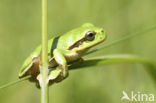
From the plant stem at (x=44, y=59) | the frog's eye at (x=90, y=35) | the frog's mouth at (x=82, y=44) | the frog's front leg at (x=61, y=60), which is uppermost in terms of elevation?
the frog's eye at (x=90, y=35)

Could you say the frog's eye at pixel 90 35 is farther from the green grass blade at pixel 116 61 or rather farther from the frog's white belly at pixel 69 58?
the green grass blade at pixel 116 61

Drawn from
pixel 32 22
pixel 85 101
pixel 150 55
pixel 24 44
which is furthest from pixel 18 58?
pixel 150 55

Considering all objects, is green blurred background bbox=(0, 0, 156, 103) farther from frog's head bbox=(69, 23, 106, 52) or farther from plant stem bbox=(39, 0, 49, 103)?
plant stem bbox=(39, 0, 49, 103)

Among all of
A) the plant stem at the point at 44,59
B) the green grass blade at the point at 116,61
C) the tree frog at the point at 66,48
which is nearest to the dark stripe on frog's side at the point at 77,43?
the tree frog at the point at 66,48

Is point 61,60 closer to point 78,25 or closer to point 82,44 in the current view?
point 82,44

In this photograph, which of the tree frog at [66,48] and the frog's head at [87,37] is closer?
the tree frog at [66,48]

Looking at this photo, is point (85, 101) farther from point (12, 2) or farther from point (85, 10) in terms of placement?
point (12, 2)

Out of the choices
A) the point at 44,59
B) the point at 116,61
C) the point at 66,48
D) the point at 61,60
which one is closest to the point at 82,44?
the point at 66,48
